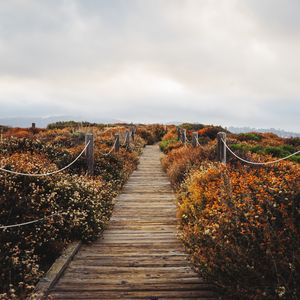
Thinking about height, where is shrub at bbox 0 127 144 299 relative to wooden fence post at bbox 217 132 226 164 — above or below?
below

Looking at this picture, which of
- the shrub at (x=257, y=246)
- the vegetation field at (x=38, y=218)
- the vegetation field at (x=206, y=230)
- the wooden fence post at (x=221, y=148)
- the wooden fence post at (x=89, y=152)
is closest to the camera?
the shrub at (x=257, y=246)

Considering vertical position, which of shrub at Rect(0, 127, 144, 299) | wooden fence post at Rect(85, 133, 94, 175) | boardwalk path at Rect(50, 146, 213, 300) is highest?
wooden fence post at Rect(85, 133, 94, 175)

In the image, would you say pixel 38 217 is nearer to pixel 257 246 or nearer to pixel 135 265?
pixel 135 265

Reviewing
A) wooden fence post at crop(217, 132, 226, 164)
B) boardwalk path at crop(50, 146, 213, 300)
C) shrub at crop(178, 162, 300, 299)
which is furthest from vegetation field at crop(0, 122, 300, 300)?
wooden fence post at crop(217, 132, 226, 164)

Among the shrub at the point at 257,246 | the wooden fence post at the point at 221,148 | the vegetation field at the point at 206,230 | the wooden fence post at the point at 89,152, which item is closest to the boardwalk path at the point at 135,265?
the vegetation field at the point at 206,230

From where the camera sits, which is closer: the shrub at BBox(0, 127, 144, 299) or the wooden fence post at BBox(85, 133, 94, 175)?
the shrub at BBox(0, 127, 144, 299)

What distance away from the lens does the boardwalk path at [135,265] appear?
468 cm

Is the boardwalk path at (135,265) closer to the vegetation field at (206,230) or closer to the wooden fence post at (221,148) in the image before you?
the vegetation field at (206,230)

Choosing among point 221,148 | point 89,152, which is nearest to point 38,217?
point 89,152

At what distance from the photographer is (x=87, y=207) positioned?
23.5 feet

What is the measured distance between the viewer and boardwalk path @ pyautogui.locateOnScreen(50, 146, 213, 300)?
468 centimetres

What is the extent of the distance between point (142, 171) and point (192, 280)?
11278 mm

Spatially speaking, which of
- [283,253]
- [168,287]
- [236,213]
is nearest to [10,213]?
[168,287]

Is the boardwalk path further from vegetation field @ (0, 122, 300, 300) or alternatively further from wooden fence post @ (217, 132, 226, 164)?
wooden fence post @ (217, 132, 226, 164)
